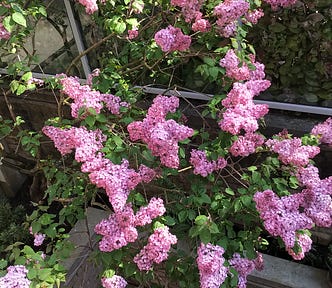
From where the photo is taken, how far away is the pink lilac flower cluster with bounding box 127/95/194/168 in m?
1.77

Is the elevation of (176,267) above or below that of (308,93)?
below

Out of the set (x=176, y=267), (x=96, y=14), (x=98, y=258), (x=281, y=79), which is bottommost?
(x=176, y=267)

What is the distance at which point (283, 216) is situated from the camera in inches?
68.2

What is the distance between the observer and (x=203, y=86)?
2973 millimetres

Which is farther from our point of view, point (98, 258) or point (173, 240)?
point (98, 258)

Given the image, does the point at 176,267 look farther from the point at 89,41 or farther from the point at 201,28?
the point at 89,41

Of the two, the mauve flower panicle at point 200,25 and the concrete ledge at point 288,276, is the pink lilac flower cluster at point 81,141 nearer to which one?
the mauve flower panicle at point 200,25

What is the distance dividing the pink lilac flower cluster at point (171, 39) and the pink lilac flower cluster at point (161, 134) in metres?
0.30

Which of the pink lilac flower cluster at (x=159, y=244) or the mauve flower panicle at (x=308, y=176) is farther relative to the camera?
the mauve flower panicle at (x=308, y=176)

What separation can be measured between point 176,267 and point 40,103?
1958mm

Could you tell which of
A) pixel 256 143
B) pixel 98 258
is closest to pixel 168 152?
pixel 256 143

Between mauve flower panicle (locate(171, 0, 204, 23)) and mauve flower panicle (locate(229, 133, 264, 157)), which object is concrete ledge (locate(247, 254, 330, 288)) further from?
mauve flower panicle (locate(171, 0, 204, 23))

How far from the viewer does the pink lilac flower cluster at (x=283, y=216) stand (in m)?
1.70

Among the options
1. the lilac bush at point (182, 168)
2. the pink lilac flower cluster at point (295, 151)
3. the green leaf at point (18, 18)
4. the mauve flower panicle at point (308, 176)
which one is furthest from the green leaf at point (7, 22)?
the mauve flower panicle at point (308, 176)
